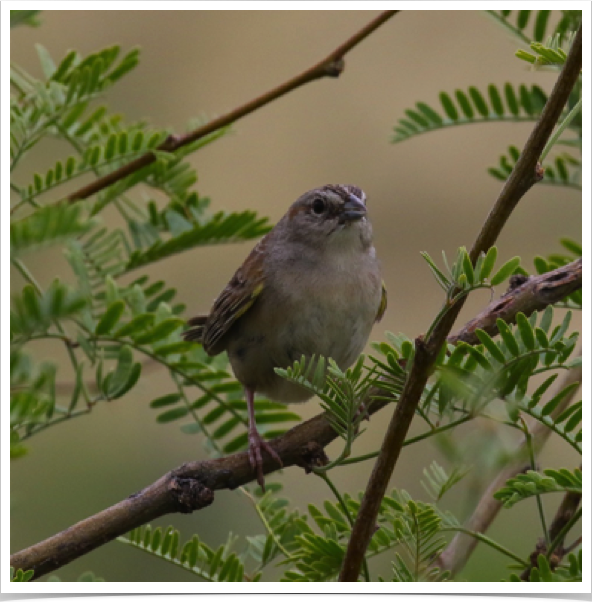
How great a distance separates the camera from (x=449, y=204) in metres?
8.10

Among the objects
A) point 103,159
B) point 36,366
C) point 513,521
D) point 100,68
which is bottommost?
point 513,521

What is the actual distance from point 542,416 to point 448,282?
526 millimetres

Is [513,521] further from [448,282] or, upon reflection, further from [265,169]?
[265,169]

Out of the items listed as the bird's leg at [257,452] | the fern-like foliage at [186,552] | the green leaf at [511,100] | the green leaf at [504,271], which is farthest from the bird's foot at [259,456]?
the green leaf at [511,100]

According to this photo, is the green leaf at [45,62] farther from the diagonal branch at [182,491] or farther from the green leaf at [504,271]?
the green leaf at [504,271]

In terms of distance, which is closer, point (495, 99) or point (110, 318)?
point (110, 318)

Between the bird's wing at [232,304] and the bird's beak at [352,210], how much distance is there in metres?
0.41

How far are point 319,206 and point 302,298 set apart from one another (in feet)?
1.76

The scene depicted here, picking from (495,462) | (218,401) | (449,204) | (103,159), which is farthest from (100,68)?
(449,204)

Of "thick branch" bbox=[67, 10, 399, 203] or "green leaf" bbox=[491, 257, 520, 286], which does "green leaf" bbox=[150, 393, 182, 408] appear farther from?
"green leaf" bbox=[491, 257, 520, 286]

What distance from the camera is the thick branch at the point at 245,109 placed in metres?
2.58

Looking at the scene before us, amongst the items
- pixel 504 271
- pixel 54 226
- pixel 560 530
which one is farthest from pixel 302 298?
pixel 54 226

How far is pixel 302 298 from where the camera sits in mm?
3600

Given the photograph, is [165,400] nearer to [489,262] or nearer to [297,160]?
[489,262]
